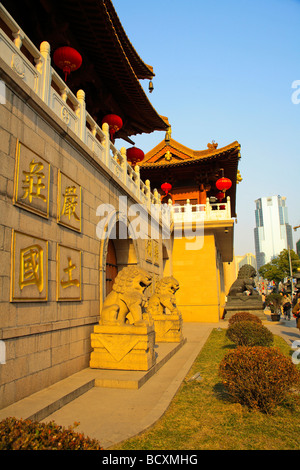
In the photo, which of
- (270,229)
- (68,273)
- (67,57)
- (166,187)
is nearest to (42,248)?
(68,273)

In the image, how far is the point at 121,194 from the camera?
8.38m

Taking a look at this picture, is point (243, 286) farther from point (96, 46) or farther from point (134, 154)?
point (96, 46)

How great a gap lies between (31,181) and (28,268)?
1.13 m

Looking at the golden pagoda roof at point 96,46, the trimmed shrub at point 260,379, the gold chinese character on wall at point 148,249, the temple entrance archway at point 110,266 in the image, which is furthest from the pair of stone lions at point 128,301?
the golden pagoda roof at point 96,46

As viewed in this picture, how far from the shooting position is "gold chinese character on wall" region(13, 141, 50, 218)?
162 inches

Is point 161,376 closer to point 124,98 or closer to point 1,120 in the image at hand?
point 1,120

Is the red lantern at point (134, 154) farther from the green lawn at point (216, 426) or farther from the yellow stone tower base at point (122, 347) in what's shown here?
the green lawn at point (216, 426)

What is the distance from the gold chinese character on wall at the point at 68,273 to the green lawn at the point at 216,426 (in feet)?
7.13

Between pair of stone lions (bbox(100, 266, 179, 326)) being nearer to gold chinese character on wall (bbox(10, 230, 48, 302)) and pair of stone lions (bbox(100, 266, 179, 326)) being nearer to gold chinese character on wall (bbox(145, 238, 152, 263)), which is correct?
gold chinese character on wall (bbox(10, 230, 48, 302))

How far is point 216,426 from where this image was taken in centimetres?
358

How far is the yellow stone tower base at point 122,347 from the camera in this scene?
17.6 ft

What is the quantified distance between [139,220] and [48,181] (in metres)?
5.42

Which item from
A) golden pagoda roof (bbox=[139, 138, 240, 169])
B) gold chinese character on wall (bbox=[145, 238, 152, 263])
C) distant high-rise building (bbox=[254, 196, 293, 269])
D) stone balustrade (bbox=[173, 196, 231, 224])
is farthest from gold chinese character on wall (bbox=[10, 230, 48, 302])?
distant high-rise building (bbox=[254, 196, 293, 269])

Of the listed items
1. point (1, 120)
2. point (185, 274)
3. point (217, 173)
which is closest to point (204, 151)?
point (217, 173)
